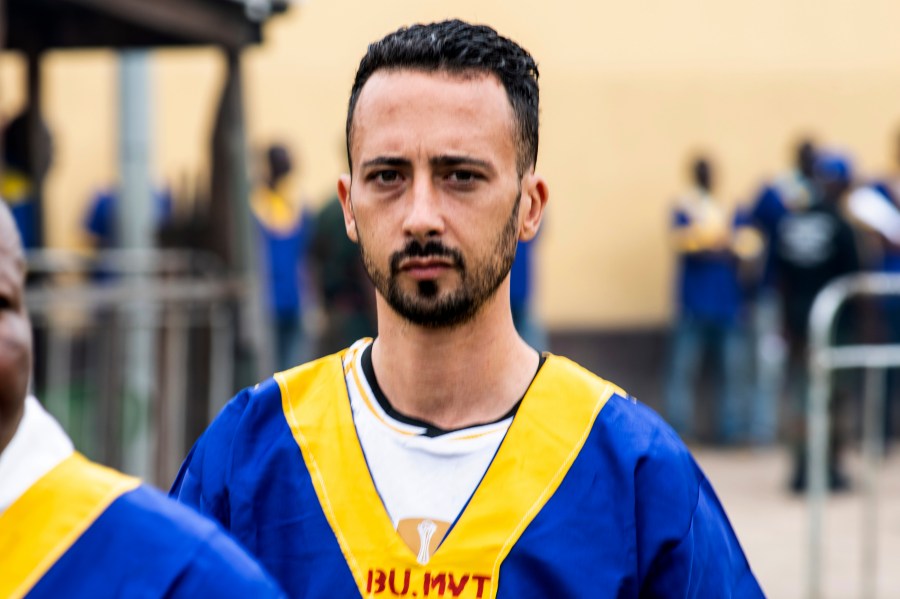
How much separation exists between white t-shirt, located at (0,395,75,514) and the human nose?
2.49ft

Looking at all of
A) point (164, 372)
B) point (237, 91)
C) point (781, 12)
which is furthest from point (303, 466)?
point (781, 12)

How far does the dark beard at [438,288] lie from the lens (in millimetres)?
2617

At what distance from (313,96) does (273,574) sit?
10628mm

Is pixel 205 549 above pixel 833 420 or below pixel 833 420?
above

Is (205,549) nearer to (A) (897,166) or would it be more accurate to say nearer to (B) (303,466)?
(B) (303,466)

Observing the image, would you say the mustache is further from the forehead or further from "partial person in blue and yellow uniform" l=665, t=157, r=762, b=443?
"partial person in blue and yellow uniform" l=665, t=157, r=762, b=443

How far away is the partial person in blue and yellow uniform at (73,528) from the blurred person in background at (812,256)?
340 inches

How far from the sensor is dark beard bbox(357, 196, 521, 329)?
2.62 m

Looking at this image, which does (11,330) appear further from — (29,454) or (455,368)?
(455,368)

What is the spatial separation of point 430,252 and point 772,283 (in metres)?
8.88

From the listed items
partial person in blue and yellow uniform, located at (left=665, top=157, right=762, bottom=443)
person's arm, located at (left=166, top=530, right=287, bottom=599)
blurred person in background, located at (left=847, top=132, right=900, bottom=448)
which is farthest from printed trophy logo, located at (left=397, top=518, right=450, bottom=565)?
partial person in blue and yellow uniform, located at (left=665, top=157, right=762, bottom=443)

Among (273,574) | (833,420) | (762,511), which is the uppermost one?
(273,574)

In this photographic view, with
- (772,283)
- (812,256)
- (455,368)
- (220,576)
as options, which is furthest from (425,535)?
(772,283)

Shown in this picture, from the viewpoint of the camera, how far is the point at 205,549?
1950 millimetres
